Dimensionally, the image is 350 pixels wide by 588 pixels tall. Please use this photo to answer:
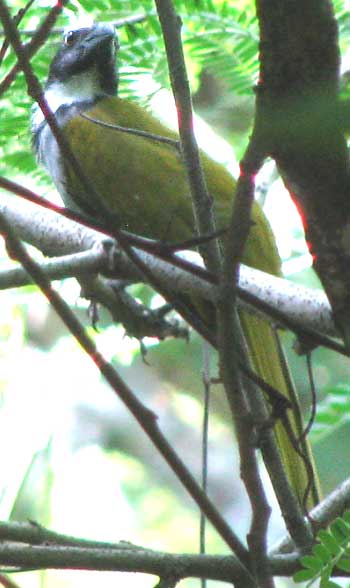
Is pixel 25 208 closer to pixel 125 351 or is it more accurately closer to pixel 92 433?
pixel 125 351

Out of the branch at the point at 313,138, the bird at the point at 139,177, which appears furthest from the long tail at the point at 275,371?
the branch at the point at 313,138

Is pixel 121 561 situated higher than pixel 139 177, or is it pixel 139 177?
pixel 139 177

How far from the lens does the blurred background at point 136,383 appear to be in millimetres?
3189

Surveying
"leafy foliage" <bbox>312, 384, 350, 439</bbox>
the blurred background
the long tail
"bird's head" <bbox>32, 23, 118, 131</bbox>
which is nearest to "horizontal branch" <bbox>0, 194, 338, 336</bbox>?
the blurred background

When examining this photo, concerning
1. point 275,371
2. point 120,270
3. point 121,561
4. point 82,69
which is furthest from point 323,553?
point 82,69

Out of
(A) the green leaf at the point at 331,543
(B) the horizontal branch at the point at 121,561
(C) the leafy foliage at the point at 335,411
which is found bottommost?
(A) the green leaf at the point at 331,543

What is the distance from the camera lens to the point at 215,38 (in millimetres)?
3299

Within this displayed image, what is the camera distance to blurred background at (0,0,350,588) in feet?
10.5

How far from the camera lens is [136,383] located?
27.0 ft

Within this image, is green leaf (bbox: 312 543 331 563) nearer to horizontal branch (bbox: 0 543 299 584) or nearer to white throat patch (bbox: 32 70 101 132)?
horizontal branch (bbox: 0 543 299 584)

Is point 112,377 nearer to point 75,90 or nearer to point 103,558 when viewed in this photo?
point 103,558

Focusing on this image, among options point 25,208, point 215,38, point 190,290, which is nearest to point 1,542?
point 190,290

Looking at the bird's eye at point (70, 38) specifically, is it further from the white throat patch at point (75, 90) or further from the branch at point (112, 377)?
the branch at point (112, 377)

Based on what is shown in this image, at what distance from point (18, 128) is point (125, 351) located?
168 centimetres
